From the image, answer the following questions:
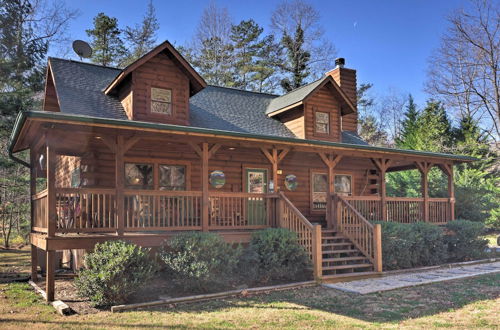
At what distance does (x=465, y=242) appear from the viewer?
46.2 feet

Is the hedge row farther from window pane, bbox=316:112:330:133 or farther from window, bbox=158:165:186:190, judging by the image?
window, bbox=158:165:186:190

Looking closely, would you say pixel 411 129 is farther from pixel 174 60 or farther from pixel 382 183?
pixel 174 60

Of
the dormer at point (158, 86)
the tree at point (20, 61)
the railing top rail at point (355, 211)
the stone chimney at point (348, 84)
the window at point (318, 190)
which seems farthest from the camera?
the stone chimney at point (348, 84)

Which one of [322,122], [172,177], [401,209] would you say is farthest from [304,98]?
[172,177]

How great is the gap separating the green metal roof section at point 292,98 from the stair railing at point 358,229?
4.21 m

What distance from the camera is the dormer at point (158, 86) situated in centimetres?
1247

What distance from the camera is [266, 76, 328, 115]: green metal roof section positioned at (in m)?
15.3

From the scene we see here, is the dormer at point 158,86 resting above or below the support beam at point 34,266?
above

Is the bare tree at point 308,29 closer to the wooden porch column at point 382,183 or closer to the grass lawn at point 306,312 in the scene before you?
the wooden porch column at point 382,183

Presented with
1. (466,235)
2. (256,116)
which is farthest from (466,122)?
(256,116)

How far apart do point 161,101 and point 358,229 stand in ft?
22.0

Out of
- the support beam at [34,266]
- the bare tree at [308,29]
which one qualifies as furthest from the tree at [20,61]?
the bare tree at [308,29]

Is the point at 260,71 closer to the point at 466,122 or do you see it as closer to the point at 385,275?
the point at 466,122

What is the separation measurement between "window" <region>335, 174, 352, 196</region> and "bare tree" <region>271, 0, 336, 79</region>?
16.8 m
